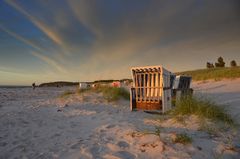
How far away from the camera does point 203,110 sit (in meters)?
5.53

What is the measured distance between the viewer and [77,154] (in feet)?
→ 11.8

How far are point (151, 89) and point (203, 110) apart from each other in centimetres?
250

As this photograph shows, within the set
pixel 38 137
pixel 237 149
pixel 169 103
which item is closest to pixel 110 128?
pixel 38 137

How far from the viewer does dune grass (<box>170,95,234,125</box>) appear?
5273 millimetres

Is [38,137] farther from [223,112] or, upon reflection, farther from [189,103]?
[223,112]

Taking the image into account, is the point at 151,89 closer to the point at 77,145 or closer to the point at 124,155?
the point at 77,145

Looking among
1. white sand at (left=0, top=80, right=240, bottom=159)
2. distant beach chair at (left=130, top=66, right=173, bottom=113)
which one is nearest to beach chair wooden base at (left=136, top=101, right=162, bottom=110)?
distant beach chair at (left=130, top=66, right=173, bottom=113)

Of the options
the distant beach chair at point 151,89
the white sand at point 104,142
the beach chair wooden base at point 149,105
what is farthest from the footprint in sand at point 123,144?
the beach chair wooden base at point 149,105

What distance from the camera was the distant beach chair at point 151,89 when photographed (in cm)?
733

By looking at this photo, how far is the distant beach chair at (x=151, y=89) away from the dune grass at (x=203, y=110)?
4.21ft

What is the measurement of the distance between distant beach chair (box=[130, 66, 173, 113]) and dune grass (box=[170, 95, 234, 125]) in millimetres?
1283

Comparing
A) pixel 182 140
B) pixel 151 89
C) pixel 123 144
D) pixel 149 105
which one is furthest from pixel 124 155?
pixel 151 89

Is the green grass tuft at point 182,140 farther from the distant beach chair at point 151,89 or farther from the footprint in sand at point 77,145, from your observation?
the distant beach chair at point 151,89

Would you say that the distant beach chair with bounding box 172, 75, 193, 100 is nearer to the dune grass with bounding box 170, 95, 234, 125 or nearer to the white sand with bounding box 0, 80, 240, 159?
the dune grass with bounding box 170, 95, 234, 125
